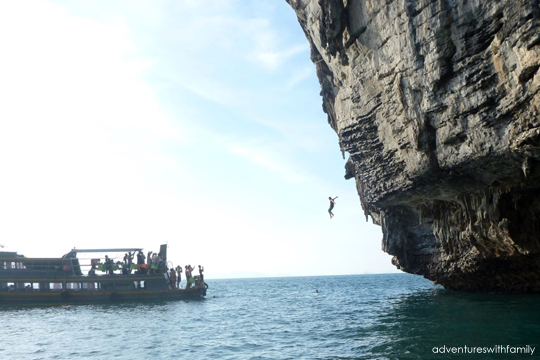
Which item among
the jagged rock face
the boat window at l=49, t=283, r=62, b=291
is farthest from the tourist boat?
the jagged rock face

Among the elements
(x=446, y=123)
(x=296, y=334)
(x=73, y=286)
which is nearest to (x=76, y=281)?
(x=73, y=286)

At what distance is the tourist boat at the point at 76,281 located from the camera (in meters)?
34.7

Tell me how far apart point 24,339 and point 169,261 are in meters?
18.5

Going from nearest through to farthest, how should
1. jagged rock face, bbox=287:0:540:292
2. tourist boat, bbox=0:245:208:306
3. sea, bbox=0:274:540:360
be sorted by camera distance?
sea, bbox=0:274:540:360, jagged rock face, bbox=287:0:540:292, tourist boat, bbox=0:245:208:306

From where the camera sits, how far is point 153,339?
19.8 m

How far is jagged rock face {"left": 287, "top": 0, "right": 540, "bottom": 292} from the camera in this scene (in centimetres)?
1598

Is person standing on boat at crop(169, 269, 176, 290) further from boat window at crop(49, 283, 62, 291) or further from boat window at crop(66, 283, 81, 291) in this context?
boat window at crop(49, 283, 62, 291)

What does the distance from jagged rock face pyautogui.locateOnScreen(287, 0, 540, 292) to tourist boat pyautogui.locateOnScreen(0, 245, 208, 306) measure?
810 inches

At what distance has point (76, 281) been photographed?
118 feet

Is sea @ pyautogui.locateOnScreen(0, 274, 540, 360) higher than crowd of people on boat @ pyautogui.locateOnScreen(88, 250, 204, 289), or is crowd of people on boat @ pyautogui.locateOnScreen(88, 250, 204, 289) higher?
crowd of people on boat @ pyautogui.locateOnScreen(88, 250, 204, 289)

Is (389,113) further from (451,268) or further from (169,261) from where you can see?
(169,261)

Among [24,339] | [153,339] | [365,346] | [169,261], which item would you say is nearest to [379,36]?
[365,346]

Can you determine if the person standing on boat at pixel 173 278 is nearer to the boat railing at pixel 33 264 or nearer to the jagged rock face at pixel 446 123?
the boat railing at pixel 33 264

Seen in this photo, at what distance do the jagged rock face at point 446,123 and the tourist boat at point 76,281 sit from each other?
20.6m
